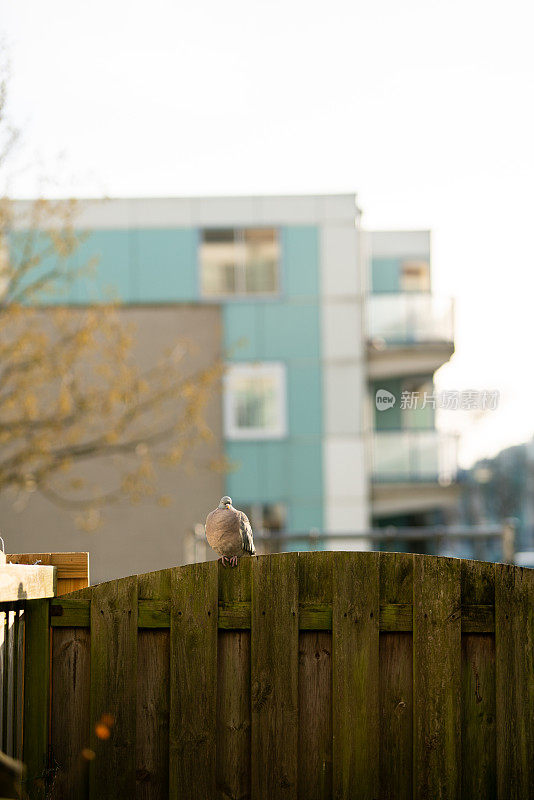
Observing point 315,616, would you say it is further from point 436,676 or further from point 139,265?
point 139,265

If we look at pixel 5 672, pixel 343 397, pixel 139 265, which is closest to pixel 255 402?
pixel 343 397

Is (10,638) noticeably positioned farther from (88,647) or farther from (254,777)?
(254,777)

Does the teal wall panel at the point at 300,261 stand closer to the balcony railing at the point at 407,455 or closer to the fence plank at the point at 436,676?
the balcony railing at the point at 407,455

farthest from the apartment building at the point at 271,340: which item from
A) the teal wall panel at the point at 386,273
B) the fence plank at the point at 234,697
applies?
the fence plank at the point at 234,697

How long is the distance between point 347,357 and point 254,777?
1598cm

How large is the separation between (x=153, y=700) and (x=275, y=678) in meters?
0.47

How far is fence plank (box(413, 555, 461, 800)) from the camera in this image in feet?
12.6

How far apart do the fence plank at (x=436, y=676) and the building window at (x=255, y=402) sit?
15473mm

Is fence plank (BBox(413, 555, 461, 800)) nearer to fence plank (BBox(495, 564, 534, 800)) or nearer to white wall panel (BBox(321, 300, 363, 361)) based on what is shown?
fence plank (BBox(495, 564, 534, 800))

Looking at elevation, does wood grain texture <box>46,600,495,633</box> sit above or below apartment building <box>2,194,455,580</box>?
below

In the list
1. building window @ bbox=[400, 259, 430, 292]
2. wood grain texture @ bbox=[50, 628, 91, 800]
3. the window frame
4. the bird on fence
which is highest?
building window @ bbox=[400, 259, 430, 292]

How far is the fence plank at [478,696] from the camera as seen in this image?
3855 millimetres

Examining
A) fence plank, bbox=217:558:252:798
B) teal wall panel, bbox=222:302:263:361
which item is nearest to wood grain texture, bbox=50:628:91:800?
fence plank, bbox=217:558:252:798

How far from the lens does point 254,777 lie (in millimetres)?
3869
